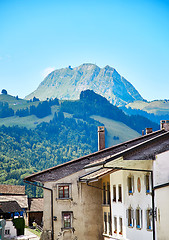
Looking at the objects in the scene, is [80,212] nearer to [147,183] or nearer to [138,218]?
[138,218]

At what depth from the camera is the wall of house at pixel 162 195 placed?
Answer: 31.2 metres

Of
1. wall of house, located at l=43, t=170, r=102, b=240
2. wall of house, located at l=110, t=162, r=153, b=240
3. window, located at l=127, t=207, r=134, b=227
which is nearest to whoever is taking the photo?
wall of house, located at l=110, t=162, r=153, b=240

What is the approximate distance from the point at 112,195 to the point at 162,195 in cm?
1609

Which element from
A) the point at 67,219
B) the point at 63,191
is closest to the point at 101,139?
the point at 63,191

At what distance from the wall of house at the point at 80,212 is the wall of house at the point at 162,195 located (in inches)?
881

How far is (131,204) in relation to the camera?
3981 centimetres

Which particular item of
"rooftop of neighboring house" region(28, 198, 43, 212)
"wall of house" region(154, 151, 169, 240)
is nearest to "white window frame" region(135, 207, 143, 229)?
"wall of house" region(154, 151, 169, 240)

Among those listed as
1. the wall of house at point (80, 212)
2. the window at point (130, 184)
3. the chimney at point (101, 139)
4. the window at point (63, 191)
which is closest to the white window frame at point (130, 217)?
the window at point (130, 184)

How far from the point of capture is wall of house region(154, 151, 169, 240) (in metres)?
31.2

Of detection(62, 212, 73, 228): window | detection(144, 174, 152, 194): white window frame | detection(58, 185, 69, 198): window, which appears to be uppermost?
detection(144, 174, 152, 194): white window frame

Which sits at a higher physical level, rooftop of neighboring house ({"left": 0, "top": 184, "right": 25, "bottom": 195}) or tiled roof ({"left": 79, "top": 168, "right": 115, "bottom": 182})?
tiled roof ({"left": 79, "top": 168, "right": 115, "bottom": 182})

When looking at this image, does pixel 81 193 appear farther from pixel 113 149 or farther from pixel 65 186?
pixel 113 149

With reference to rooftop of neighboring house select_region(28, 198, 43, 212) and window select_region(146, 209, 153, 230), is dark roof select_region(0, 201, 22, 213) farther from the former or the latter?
window select_region(146, 209, 153, 230)

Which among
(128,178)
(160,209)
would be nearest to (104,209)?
(128,178)
